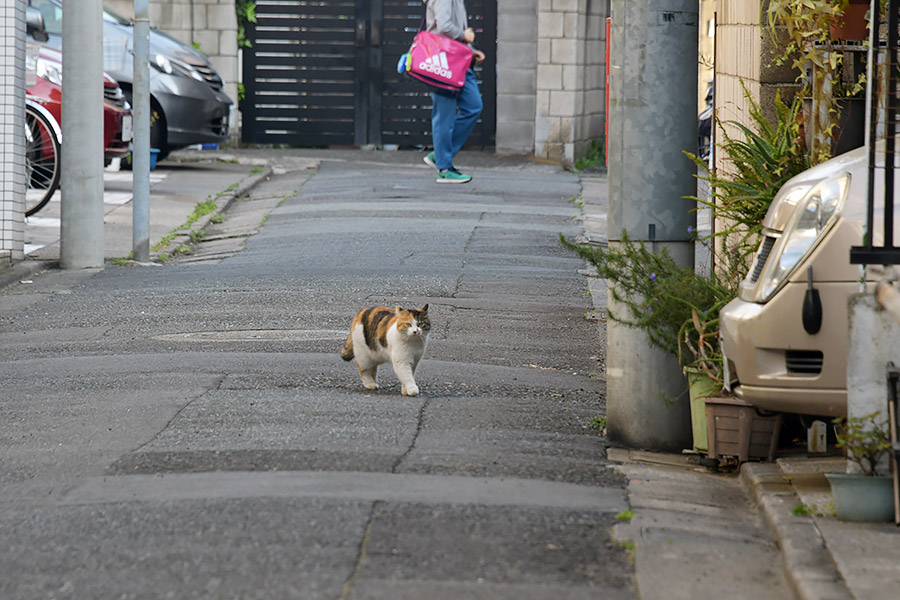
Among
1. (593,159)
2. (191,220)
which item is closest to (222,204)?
(191,220)

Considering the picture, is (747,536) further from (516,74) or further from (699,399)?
(516,74)

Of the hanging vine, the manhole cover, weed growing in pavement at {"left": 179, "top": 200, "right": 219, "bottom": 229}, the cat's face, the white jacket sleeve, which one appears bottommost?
the manhole cover

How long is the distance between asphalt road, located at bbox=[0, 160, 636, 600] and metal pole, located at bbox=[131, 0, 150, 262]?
1.61ft

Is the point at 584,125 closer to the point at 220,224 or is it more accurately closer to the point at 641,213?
the point at 220,224

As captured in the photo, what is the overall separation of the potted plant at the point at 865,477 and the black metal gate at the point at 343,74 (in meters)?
15.9

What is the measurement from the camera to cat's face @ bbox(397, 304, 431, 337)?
6.84m

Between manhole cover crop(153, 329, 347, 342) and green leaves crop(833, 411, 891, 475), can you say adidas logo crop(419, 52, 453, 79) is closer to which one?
manhole cover crop(153, 329, 347, 342)

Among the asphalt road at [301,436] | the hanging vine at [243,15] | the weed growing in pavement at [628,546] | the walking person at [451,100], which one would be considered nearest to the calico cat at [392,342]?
the asphalt road at [301,436]

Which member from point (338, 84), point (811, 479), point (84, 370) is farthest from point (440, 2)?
point (811, 479)

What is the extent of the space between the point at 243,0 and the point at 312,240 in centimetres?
841

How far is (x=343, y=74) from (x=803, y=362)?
1610 cm

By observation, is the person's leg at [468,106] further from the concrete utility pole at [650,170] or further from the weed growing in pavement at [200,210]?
the concrete utility pole at [650,170]

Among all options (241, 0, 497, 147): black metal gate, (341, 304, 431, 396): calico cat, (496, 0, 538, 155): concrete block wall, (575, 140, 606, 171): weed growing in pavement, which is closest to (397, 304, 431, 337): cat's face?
(341, 304, 431, 396): calico cat

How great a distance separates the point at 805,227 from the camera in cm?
519
